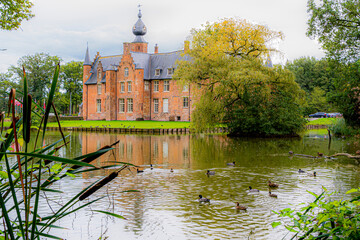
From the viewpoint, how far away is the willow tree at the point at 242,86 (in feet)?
85.3

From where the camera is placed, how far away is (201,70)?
26828 mm

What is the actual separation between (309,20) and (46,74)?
4794cm

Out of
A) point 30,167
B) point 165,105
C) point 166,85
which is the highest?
point 166,85

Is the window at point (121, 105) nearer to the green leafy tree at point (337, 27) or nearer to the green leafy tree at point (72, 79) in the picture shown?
the green leafy tree at point (72, 79)

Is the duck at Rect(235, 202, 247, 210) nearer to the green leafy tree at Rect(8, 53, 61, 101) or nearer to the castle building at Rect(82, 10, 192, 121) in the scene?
the castle building at Rect(82, 10, 192, 121)

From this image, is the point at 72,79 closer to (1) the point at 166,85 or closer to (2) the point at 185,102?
(1) the point at 166,85

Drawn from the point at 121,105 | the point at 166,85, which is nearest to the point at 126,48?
the point at 166,85

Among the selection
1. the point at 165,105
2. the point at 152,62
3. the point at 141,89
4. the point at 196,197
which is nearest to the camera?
the point at 196,197

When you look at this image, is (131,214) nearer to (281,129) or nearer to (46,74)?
(281,129)

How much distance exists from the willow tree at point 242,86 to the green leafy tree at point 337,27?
4.17 meters

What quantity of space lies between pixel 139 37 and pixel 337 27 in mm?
50469

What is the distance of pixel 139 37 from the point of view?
6856 cm

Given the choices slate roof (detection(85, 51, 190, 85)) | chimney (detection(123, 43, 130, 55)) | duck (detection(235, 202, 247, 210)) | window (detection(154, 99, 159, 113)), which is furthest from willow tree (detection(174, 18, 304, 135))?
chimney (detection(123, 43, 130, 55))

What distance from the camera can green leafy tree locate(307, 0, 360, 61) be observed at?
21.2m
